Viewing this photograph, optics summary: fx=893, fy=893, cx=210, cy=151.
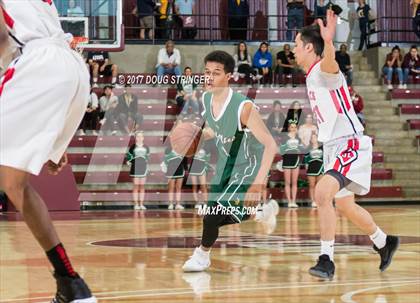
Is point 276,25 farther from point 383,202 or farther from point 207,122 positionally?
point 207,122

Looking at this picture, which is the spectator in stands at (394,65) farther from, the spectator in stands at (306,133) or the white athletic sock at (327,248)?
the white athletic sock at (327,248)

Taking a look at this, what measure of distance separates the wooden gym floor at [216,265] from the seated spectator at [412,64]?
27.9 ft

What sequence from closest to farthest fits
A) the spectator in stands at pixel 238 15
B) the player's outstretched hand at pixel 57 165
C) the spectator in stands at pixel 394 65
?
the player's outstretched hand at pixel 57 165 < the spectator in stands at pixel 394 65 < the spectator in stands at pixel 238 15

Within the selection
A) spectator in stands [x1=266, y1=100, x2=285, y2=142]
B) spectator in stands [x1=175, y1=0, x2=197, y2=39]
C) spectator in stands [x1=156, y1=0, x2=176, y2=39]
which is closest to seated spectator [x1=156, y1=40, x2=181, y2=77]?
spectator in stands [x1=156, y1=0, x2=176, y2=39]

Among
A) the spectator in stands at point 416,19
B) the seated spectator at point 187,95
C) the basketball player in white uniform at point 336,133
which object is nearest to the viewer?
the basketball player in white uniform at point 336,133

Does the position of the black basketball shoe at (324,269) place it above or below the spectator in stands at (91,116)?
below

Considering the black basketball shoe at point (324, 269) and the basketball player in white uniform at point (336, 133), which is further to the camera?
the basketball player in white uniform at point (336, 133)

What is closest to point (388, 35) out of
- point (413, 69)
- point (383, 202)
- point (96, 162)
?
point (413, 69)

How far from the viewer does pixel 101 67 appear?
17.4 meters

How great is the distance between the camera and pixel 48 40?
160 inches

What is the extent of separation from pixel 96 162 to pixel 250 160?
9.65 metres

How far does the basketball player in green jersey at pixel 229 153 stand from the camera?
22.6ft

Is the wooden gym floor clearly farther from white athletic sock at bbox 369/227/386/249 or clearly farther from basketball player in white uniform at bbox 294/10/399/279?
basketball player in white uniform at bbox 294/10/399/279

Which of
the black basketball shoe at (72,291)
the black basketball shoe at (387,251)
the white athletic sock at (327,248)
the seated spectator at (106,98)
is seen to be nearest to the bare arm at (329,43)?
the white athletic sock at (327,248)
